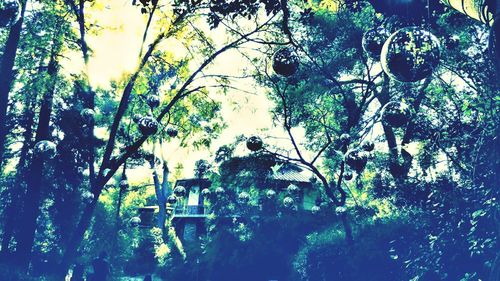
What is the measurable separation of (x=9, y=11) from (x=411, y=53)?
3.64 metres

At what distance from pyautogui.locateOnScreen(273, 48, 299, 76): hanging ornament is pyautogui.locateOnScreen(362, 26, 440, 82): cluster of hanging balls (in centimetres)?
250

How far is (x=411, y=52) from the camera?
329 centimetres

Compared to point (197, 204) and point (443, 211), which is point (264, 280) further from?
point (197, 204)

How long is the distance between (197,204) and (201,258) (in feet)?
58.3

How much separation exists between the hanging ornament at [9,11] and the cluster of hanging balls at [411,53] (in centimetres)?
341

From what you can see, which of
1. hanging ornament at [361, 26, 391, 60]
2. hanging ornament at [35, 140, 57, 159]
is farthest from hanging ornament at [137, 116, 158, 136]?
hanging ornament at [361, 26, 391, 60]

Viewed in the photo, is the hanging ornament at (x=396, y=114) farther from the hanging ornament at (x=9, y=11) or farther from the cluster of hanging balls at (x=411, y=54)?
the hanging ornament at (x=9, y=11)

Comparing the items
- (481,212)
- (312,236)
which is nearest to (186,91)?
(481,212)

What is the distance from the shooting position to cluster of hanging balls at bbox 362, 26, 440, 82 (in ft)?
10.8

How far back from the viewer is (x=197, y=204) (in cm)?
3875

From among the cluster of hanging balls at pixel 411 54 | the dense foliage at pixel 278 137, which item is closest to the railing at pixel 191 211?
the dense foliage at pixel 278 137

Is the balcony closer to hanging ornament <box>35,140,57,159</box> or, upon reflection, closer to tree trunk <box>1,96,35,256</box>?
tree trunk <box>1,96,35,256</box>

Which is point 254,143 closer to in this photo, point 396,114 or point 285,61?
point 285,61

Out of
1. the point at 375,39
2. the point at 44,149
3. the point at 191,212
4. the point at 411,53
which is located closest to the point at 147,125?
the point at 44,149
